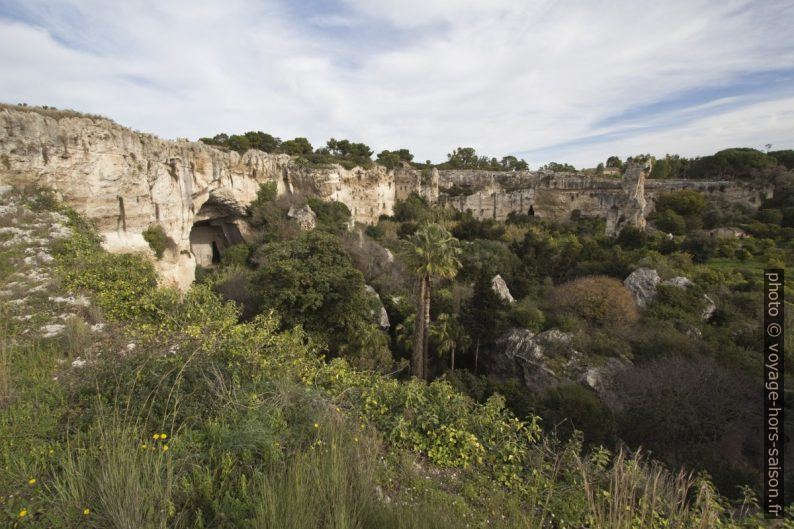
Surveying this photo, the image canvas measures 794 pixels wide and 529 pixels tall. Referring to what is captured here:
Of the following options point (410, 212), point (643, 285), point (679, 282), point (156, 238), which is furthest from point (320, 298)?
point (410, 212)

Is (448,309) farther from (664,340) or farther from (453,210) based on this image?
(453,210)

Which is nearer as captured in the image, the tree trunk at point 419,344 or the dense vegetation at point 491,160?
the tree trunk at point 419,344

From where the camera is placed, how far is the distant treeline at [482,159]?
3231 cm

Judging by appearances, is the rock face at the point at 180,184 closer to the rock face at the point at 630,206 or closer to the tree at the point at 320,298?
the rock face at the point at 630,206

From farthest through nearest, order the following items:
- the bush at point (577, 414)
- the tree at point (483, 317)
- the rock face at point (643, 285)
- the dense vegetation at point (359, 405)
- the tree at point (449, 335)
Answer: the rock face at point (643, 285) → the tree at point (483, 317) → the tree at point (449, 335) → the bush at point (577, 414) → the dense vegetation at point (359, 405)

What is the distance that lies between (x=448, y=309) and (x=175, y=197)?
14204 mm

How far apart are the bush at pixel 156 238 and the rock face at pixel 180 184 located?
0.63 feet

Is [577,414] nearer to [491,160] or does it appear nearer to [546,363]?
[546,363]

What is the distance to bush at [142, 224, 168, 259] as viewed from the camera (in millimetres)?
15519

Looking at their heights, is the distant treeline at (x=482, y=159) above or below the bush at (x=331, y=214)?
above

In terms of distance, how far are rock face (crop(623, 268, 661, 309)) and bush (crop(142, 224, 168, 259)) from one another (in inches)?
903

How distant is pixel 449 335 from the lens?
14875 millimetres

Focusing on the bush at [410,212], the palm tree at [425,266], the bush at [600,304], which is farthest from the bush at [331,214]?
the bush at [600,304]

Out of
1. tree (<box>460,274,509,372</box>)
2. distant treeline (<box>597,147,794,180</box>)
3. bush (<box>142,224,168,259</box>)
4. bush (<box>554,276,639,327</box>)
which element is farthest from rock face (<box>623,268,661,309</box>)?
distant treeline (<box>597,147,794,180</box>)
